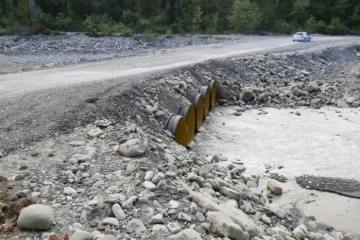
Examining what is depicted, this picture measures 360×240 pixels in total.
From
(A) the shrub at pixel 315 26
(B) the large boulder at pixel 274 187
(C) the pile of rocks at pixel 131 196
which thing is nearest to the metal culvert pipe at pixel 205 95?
(B) the large boulder at pixel 274 187

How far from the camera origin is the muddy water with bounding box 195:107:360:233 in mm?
8383

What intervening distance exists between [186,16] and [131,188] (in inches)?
1394

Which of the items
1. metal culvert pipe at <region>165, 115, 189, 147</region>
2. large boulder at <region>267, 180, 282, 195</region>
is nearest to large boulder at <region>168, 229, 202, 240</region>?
large boulder at <region>267, 180, 282, 195</region>

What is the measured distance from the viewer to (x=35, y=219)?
189 inches

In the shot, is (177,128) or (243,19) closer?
(177,128)

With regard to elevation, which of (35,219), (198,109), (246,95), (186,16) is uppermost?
(35,219)

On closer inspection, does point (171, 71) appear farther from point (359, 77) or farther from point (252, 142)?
point (359, 77)

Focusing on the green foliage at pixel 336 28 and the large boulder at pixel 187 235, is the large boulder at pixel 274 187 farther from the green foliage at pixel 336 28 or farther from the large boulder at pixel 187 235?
the green foliage at pixel 336 28

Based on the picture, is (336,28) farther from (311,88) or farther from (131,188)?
(131,188)

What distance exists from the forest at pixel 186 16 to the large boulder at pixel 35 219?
90.0 ft

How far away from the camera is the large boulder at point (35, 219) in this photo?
4785mm

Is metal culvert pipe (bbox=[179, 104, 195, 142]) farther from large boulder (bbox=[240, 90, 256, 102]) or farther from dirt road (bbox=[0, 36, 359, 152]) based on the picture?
large boulder (bbox=[240, 90, 256, 102])

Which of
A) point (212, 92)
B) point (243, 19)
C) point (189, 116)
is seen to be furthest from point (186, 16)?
point (189, 116)

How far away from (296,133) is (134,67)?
6.25m
